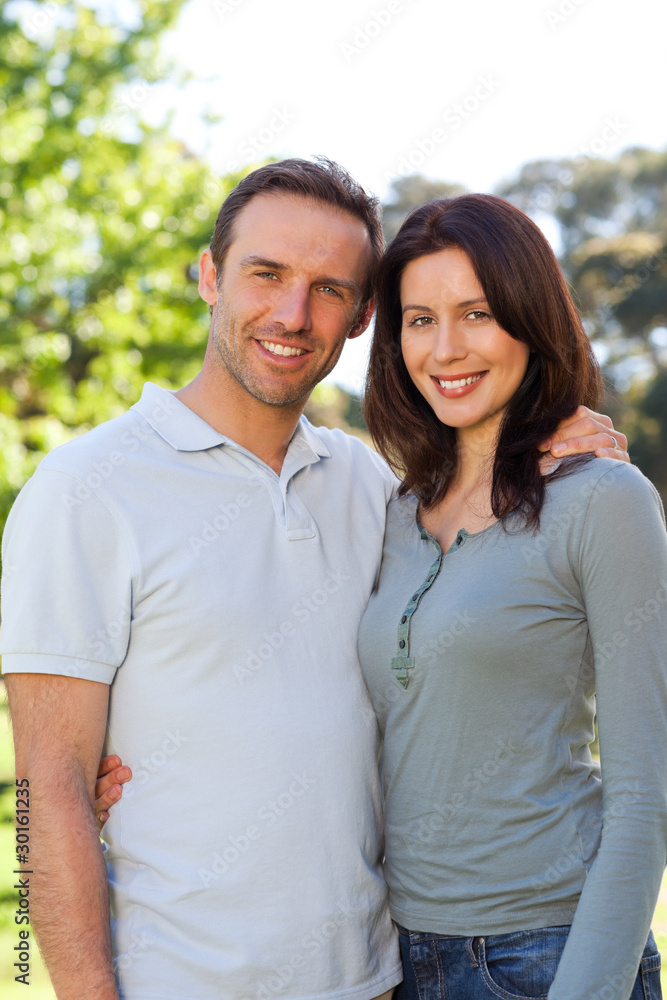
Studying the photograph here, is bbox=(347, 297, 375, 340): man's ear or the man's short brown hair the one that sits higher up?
the man's short brown hair

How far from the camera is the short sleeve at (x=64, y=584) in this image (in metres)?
2.03

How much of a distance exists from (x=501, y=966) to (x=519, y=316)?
4.93 feet

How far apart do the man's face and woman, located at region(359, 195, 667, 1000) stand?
20 cm

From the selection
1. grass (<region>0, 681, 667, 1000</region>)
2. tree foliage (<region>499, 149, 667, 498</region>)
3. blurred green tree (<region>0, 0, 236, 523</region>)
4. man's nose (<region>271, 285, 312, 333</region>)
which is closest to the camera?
man's nose (<region>271, 285, 312, 333</region>)

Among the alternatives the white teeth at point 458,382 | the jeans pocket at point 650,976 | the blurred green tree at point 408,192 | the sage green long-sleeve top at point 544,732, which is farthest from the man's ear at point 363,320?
the blurred green tree at point 408,192

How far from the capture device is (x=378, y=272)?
2.66m

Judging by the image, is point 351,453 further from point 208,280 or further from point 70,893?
point 70,893

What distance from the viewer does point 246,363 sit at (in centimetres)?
253

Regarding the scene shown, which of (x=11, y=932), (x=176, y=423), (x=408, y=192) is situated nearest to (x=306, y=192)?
(x=176, y=423)

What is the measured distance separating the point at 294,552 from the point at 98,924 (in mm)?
941

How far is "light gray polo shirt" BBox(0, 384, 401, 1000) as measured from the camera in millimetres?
2035

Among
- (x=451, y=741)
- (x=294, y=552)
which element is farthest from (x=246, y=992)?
A: (x=294, y=552)

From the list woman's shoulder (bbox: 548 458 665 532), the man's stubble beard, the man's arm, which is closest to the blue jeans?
the man's arm

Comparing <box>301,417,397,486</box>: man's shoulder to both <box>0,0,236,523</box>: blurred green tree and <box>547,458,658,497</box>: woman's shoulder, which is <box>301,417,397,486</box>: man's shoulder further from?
<box>0,0,236,523</box>: blurred green tree
